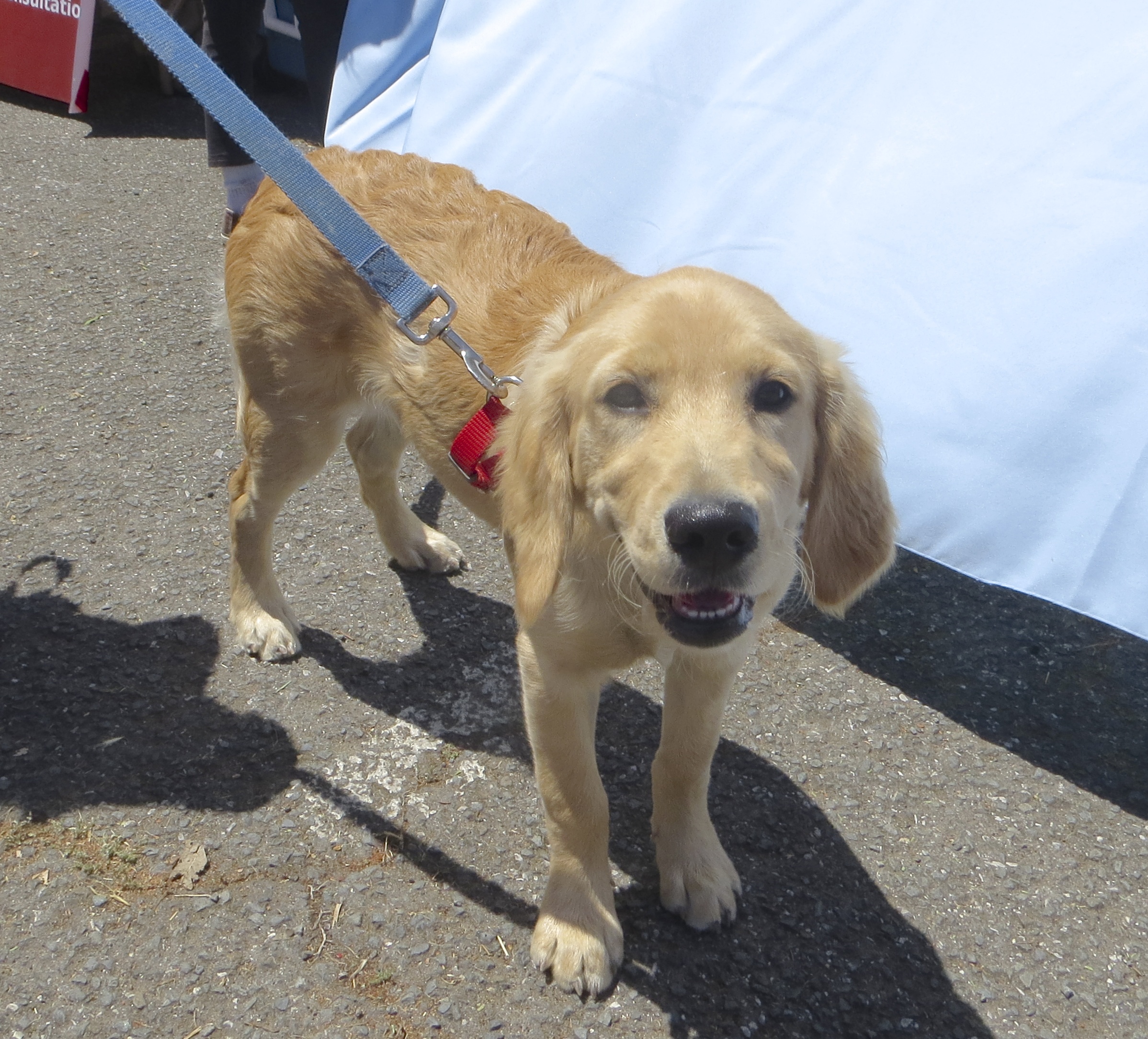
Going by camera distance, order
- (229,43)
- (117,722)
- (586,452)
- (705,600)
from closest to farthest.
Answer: (705,600)
(586,452)
(117,722)
(229,43)

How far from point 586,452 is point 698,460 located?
12.6 inches

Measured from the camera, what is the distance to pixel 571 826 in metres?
2.20

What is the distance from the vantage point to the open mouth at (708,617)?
5.82ft

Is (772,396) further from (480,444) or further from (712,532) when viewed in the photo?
(480,444)

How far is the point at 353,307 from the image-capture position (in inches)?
101

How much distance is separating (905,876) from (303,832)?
1526mm

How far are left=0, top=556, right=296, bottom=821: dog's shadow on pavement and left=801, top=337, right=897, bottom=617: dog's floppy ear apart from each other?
1.55 meters

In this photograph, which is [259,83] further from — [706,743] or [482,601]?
[706,743]

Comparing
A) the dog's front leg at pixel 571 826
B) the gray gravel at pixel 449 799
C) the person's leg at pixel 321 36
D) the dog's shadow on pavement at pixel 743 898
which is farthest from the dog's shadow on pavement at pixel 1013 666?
the person's leg at pixel 321 36

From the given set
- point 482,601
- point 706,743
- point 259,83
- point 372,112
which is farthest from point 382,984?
point 259,83

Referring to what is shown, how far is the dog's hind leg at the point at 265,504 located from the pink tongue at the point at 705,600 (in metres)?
1.47

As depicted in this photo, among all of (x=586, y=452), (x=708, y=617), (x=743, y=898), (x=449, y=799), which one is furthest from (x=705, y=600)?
(x=449, y=799)

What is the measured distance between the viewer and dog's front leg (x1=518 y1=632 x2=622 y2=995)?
6.97 ft

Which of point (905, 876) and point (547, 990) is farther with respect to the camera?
point (905, 876)
